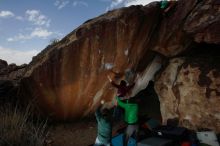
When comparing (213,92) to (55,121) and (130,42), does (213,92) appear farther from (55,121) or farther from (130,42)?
(55,121)

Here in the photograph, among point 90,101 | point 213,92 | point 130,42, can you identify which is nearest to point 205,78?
point 213,92

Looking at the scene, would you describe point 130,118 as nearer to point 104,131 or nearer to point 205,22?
point 104,131

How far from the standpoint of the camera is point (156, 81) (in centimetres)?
680

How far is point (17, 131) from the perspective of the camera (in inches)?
239

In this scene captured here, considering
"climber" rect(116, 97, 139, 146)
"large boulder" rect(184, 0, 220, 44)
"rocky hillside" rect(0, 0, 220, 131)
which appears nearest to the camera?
"large boulder" rect(184, 0, 220, 44)

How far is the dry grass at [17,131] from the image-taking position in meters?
5.95

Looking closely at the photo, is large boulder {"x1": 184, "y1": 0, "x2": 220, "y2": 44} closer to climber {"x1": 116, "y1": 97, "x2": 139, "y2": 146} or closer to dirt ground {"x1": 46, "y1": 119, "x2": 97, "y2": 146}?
climber {"x1": 116, "y1": 97, "x2": 139, "y2": 146}

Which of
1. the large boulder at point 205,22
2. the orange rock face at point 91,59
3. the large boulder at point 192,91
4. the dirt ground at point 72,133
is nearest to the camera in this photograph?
the large boulder at point 205,22

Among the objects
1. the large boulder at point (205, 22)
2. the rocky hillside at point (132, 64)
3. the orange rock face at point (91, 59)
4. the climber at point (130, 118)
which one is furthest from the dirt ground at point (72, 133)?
the large boulder at point (205, 22)

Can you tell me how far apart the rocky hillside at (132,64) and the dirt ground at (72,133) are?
26cm

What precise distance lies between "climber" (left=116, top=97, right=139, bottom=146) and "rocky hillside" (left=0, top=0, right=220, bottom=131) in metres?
0.91

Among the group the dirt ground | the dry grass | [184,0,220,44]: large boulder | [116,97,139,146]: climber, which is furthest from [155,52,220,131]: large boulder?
the dry grass

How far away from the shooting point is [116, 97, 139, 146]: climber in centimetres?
565

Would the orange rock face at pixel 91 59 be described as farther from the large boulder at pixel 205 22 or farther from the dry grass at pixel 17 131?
the large boulder at pixel 205 22
